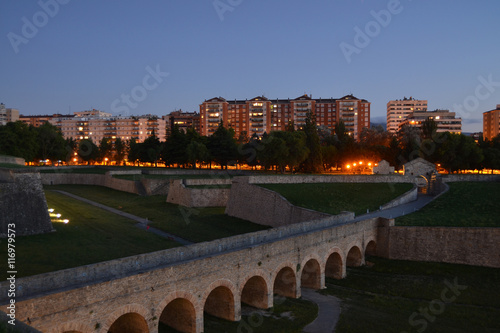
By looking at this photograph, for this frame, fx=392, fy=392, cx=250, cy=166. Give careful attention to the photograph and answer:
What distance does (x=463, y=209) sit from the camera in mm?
33094

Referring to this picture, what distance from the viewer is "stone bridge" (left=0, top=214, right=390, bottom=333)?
11859 millimetres

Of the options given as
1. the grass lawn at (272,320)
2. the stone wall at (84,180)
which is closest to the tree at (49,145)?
the stone wall at (84,180)

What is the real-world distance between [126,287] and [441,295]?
16.8m

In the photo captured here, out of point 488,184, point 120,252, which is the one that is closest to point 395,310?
point 120,252

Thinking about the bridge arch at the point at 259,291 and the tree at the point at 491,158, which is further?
the tree at the point at 491,158

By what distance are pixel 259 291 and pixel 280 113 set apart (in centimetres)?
12230

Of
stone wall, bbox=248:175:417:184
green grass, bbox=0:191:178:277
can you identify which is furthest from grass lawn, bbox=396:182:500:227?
green grass, bbox=0:191:178:277

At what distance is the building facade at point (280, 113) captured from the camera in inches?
5197

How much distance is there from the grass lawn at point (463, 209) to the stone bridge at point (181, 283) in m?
8.83

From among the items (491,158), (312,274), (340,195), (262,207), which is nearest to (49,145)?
(262,207)

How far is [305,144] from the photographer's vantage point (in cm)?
6325

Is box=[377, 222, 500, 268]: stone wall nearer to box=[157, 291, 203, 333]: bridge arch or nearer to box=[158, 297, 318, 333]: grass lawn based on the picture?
box=[158, 297, 318, 333]: grass lawn

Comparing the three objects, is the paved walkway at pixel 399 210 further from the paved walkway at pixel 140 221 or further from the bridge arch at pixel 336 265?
the paved walkway at pixel 140 221

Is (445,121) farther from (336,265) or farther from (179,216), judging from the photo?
(336,265)
